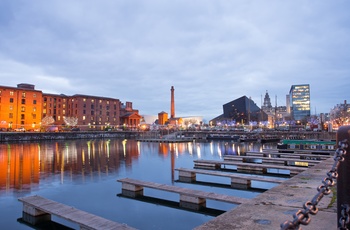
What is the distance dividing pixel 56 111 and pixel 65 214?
109m

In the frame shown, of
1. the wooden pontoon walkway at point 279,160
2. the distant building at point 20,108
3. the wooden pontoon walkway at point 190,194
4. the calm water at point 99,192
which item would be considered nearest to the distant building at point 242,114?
the distant building at point 20,108

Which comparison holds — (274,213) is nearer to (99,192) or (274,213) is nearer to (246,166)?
(99,192)

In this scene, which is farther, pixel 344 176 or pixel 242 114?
pixel 242 114

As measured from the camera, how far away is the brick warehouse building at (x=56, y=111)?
297 ft

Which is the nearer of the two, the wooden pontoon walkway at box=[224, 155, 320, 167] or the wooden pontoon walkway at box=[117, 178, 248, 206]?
the wooden pontoon walkway at box=[117, 178, 248, 206]

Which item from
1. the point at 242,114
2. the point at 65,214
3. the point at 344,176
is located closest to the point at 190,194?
the point at 65,214

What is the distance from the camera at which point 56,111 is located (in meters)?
110

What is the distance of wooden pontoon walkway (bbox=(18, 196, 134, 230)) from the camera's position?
9.39m

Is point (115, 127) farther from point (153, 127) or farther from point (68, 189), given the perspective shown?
point (68, 189)

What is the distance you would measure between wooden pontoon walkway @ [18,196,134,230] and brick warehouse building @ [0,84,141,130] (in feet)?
295

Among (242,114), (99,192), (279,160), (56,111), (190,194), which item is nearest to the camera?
(190,194)

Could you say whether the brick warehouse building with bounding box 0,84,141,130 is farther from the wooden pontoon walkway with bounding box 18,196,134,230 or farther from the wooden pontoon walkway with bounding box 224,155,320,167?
the wooden pontoon walkway with bounding box 18,196,134,230

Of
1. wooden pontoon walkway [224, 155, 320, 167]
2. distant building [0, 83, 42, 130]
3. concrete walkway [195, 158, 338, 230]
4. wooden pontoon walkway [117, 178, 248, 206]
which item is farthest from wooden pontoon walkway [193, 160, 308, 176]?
distant building [0, 83, 42, 130]

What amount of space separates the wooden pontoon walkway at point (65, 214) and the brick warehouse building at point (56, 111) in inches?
3537
